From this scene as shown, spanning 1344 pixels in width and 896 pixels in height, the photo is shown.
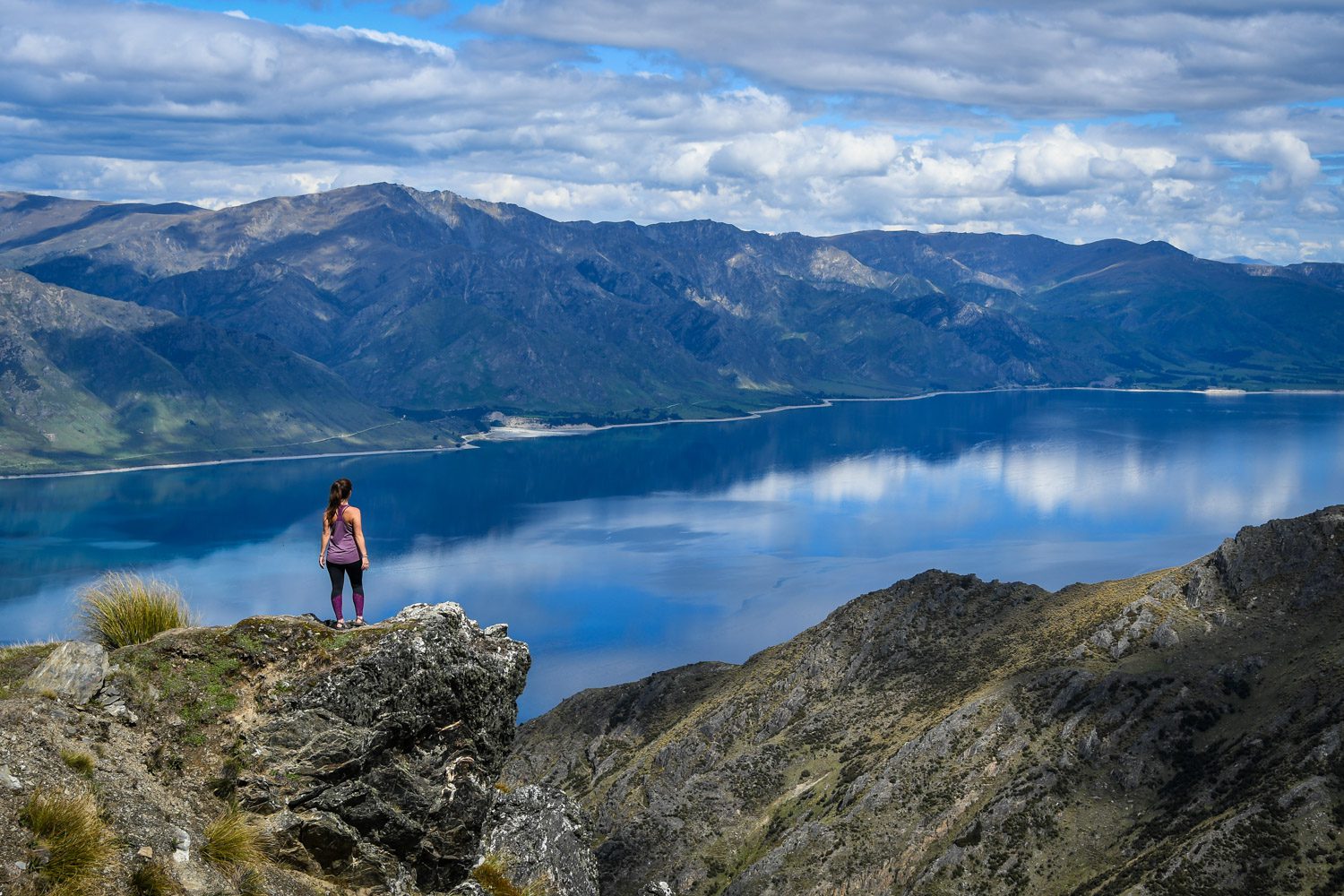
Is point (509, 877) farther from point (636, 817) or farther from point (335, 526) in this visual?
point (636, 817)

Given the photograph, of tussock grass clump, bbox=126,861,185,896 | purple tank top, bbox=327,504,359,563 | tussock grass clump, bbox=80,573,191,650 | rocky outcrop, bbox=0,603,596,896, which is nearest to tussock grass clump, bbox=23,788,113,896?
rocky outcrop, bbox=0,603,596,896

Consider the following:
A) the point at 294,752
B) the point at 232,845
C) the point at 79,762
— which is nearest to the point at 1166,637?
the point at 294,752

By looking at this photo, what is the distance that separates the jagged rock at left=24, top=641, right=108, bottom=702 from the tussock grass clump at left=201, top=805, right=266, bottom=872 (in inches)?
133

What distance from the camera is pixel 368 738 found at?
22.1 meters

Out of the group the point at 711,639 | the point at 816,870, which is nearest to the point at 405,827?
the point at 816,870

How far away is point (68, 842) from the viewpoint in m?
15.6

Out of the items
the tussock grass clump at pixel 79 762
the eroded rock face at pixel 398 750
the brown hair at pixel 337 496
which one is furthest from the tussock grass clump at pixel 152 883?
the brown hair at pixel 337 496

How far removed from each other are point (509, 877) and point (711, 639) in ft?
572

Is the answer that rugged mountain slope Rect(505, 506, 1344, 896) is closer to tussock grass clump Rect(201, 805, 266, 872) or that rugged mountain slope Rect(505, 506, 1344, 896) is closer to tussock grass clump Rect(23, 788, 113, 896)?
tussock grass clump Rect(201, 805, 266, 872)

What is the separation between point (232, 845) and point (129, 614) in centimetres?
906

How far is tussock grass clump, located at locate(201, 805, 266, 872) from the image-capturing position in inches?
699

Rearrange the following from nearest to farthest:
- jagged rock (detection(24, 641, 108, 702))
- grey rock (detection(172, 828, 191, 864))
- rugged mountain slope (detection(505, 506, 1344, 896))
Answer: grey rock (detection(172, 828, 191, 864))
jagged rock (detection(24, 641, 108, 702))
rugged mountain slope (detection(505, 506, 1344, 896))

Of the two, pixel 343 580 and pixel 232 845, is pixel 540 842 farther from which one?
pixel 232 845

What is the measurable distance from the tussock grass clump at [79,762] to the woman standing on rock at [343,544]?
8200 millimetres
